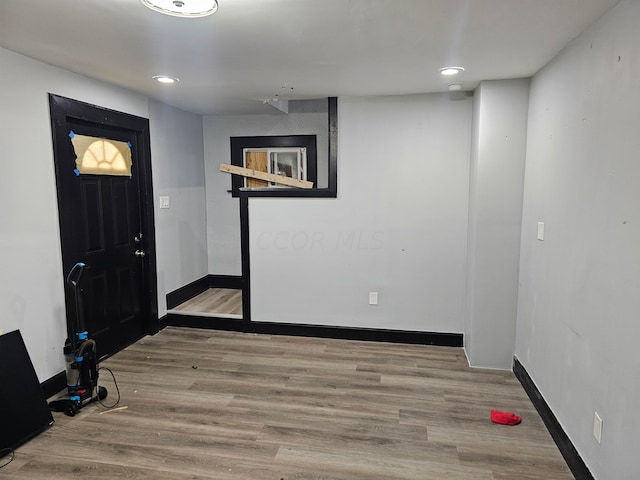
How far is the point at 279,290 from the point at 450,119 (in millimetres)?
2305

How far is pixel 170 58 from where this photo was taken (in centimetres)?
277

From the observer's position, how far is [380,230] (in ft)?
13.4

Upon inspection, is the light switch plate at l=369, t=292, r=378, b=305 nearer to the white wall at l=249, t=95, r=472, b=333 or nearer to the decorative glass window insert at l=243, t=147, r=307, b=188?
the white wall at l=249, t=95, r=472, b=333

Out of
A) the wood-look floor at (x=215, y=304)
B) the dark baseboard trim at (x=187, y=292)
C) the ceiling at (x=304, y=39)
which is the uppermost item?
the ceiling at (x=304, y=39)

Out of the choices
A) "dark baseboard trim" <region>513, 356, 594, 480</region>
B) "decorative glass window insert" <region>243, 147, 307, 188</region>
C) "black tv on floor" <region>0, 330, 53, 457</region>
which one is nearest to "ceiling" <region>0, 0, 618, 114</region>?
"decorative glass window insert" <region>243, 147, 307, 188</region>

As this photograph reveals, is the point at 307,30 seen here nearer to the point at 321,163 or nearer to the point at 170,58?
the point at 170,58

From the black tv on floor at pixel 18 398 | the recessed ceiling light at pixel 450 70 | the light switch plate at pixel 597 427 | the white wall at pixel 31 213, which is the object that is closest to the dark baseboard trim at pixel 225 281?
the white wall at pixel 31 213

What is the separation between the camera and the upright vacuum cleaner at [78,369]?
287 centimetres

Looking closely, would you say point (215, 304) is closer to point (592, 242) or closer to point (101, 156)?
point (101, 156)

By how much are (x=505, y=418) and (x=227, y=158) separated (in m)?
4.13

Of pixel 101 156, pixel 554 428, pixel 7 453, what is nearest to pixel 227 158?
pixel 101 156

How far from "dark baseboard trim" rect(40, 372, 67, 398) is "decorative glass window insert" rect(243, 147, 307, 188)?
113 inches

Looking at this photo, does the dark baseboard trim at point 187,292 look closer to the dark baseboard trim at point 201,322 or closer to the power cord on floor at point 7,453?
the dark baseboard trim at point 201,322

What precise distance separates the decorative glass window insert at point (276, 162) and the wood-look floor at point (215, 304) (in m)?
1.39
